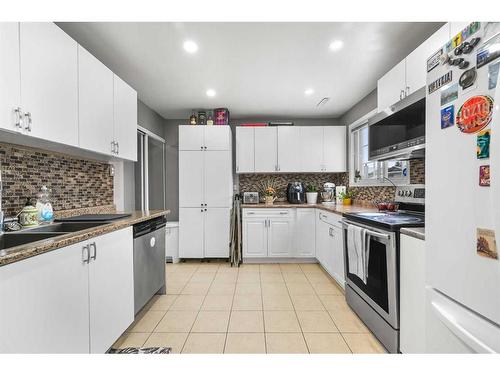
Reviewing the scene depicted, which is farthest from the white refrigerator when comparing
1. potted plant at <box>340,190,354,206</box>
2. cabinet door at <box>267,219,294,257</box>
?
potted plant at <box>340,190,354,206</box>

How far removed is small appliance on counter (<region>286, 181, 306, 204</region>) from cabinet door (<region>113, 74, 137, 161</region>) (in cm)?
247

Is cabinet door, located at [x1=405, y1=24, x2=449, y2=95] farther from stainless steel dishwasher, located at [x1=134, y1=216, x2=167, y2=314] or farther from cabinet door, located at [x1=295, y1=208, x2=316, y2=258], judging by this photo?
stainless steel dishwasher, located at [x1=134, y1=216, x2=167, y2=314]

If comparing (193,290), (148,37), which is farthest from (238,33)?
(193,290)

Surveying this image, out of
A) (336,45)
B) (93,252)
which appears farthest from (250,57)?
(93,252)

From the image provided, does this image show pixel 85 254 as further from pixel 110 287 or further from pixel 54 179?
pixel 54 179

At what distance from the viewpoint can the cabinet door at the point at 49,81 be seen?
1331mm

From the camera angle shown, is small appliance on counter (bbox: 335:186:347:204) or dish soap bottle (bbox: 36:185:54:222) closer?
dish soap bottle (bbox: 36:185:54:222)

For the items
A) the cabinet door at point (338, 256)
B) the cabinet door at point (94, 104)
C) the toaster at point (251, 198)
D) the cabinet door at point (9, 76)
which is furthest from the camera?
the toaster at point (251, 198)

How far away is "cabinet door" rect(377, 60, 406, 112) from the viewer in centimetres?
199

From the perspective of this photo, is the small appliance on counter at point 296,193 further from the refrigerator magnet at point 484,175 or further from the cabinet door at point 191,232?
the refrigerator magnet at point 484,175

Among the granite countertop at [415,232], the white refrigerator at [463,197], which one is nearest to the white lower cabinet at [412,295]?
the granite countertop at [415,232]

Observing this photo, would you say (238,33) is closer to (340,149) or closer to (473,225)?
(473,225)

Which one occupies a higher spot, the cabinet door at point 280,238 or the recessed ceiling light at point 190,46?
the recessed ceiling light at point 190,46
